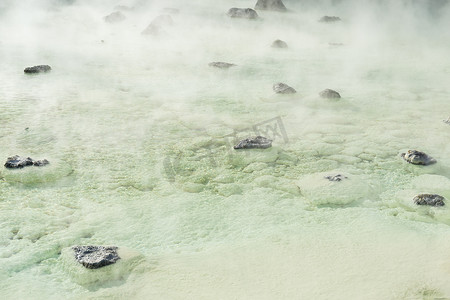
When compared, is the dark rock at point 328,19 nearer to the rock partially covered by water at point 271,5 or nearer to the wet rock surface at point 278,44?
the rock partially covered by water at point 271,5

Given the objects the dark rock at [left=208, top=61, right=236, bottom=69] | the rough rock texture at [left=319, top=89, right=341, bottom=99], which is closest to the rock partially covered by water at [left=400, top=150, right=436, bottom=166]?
the rough rock texture at [left=319, top=89, right=341, bottom=99]

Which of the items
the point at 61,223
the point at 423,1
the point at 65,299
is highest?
the point at 423,1

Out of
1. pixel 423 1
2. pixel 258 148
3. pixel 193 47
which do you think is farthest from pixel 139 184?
pixel 423 1

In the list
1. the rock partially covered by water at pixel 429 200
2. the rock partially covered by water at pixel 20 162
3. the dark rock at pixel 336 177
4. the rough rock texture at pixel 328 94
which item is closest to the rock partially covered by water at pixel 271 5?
the rough rock texture at pixel 328 94

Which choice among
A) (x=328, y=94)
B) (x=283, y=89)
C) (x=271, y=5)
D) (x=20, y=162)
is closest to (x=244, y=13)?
(x=271, y=5)

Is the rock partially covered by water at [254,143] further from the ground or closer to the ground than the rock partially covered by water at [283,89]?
closer to the ground

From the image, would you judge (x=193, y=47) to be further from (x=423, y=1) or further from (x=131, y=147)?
(x=423, y=1)
